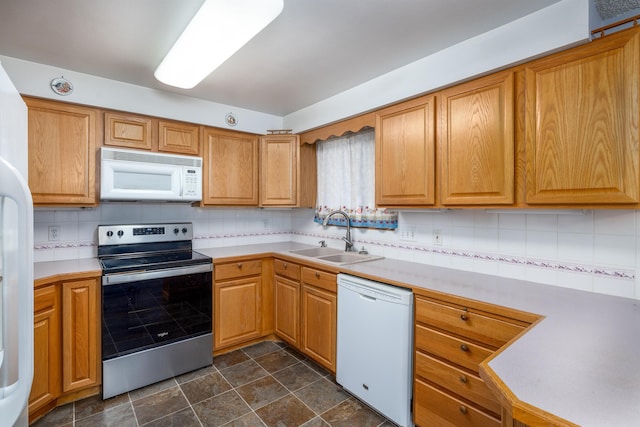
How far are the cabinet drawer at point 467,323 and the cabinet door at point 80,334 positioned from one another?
208cm

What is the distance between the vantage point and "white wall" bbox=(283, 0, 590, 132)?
1.48 meters

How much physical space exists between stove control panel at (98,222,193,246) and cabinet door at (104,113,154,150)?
662mm

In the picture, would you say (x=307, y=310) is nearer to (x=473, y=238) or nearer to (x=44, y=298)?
(x=473, y=238)

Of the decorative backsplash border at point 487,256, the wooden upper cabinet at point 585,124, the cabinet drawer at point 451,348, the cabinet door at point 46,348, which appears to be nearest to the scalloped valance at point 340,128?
the decorative backsplash border at point 487,256

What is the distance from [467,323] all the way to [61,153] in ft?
9.21

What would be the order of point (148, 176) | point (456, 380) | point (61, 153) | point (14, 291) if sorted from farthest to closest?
point (148, 176)
point (61, 153)
point (456, 380)
point (14, 291)

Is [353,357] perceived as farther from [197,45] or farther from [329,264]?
[197,45]

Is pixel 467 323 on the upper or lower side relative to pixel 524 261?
lower

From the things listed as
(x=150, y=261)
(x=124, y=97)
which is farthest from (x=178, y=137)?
(x=150, y=261)

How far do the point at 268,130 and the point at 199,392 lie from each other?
242cm

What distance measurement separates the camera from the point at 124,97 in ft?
8.14

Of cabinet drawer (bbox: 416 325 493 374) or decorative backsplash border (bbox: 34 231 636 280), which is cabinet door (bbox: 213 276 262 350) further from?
cabinet drawer (bbox: 416 325 493 374)

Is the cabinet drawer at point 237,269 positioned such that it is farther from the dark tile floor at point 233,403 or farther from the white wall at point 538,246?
the white wall at point 538,246

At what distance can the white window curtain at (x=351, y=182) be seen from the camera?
277cm
